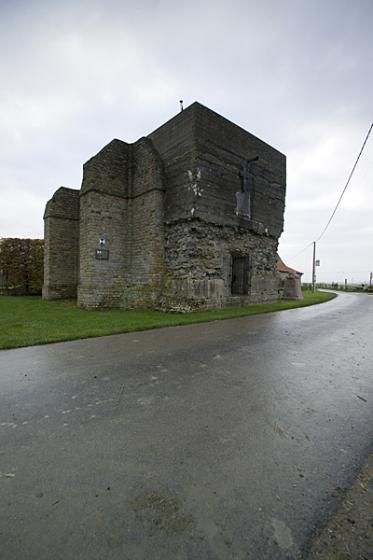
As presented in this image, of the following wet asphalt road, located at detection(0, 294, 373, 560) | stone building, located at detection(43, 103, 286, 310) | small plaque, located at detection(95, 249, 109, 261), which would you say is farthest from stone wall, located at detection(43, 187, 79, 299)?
wet asphalt road, located at detection(0, 294, 373, 560)

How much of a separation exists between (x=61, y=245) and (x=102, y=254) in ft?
18.6

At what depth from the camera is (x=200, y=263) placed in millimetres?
10844

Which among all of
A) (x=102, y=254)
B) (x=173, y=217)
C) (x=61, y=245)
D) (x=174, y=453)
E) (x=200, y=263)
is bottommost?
(x=174, y=453)

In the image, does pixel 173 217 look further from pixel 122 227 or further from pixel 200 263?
pixel 122 227

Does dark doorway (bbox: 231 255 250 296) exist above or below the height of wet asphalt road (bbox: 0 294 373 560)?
above

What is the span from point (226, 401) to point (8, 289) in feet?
76.9

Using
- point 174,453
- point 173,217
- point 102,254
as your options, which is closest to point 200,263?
point 173,217

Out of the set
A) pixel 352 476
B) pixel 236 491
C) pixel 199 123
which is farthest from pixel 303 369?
pixel 199 123

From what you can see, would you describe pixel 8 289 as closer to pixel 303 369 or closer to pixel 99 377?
pixel 99 377

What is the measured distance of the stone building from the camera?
423 inches

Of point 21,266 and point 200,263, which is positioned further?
point 21,266

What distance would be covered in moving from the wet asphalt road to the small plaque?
7668mm

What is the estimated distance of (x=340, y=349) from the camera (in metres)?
5.18

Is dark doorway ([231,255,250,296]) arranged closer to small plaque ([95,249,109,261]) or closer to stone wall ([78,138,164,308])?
stone wall ([78,138,164,308])
